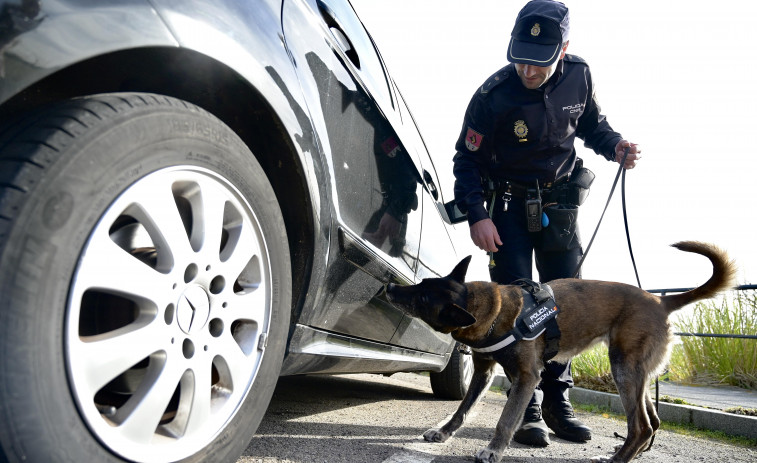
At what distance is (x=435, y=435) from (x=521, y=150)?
1.89 metres

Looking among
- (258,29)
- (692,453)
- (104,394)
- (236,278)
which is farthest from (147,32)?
(692,453)

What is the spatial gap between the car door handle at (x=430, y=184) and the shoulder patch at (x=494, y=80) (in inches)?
27.9

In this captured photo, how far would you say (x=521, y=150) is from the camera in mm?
3686

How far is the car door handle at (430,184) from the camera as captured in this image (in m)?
3.46

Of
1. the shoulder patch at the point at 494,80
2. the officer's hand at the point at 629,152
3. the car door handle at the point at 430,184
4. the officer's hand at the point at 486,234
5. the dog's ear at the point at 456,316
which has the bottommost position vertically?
the dog's ear at the point at 456,316

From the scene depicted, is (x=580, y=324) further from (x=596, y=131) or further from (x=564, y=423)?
(x=596, y=131)

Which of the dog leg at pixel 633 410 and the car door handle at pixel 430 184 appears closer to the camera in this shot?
the dog leg at pixel 633 410

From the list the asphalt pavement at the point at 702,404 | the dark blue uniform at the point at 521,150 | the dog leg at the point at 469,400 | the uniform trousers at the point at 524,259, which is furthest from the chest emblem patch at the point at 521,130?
the asphalt pavement at the point at 702,404

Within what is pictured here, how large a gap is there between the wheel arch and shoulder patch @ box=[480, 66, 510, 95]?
2190 mm

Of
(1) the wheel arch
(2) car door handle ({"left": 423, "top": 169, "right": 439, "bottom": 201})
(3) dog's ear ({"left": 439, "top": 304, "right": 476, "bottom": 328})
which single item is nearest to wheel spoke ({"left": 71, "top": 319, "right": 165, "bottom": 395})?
(1) the wheel arch

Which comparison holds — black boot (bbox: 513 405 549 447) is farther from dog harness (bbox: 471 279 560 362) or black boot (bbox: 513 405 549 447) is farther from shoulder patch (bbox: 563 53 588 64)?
shoulder patch (bbox: 563 53 588 64)

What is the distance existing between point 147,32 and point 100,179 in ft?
1.16

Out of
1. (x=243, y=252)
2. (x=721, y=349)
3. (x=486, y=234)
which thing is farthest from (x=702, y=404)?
(x=243, y=252)

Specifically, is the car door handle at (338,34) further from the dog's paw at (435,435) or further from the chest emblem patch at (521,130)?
the dog's paw at (435,435)
